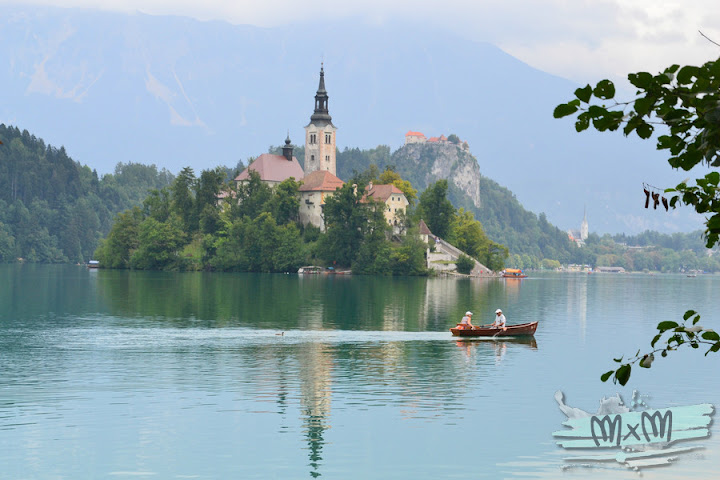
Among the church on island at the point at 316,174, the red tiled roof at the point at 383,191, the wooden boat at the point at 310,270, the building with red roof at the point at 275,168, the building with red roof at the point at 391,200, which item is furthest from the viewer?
the building with red roof at the point at 275,168

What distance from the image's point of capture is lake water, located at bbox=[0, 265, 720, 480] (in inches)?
992

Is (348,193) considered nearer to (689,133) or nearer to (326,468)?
(326,468)

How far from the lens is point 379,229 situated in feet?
504

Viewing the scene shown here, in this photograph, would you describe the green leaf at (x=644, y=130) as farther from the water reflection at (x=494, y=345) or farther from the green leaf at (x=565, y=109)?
the water reflection at (x=494, y=345)

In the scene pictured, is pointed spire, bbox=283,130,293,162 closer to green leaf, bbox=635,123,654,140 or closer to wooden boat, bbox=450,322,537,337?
wooden boat, bbox=450,322,537,337

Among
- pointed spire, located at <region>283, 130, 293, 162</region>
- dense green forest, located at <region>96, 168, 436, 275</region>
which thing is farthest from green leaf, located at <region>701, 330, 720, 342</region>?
pointed spire, located at <region>283, 130, 293, 162</region>

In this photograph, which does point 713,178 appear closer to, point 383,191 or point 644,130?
point 644,130

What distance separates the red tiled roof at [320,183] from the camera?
170125mm

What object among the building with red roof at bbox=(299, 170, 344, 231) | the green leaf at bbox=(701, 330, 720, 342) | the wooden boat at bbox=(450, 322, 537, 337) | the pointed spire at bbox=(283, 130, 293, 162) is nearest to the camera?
the green leaf at bbox=(701, 330, 720, 342)

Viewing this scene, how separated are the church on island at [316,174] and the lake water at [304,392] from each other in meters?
90.0

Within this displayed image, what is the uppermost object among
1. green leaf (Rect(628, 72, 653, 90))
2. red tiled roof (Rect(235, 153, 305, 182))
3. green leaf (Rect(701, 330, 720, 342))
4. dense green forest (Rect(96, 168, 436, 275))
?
red tiled roof (Rect(235, 153, 305, 182))

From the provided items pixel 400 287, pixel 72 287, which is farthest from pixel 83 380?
pixel 400 287

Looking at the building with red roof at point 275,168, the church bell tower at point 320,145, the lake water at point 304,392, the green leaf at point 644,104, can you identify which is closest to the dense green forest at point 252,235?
the building with red roof at point 275,168

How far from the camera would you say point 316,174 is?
176 meters
